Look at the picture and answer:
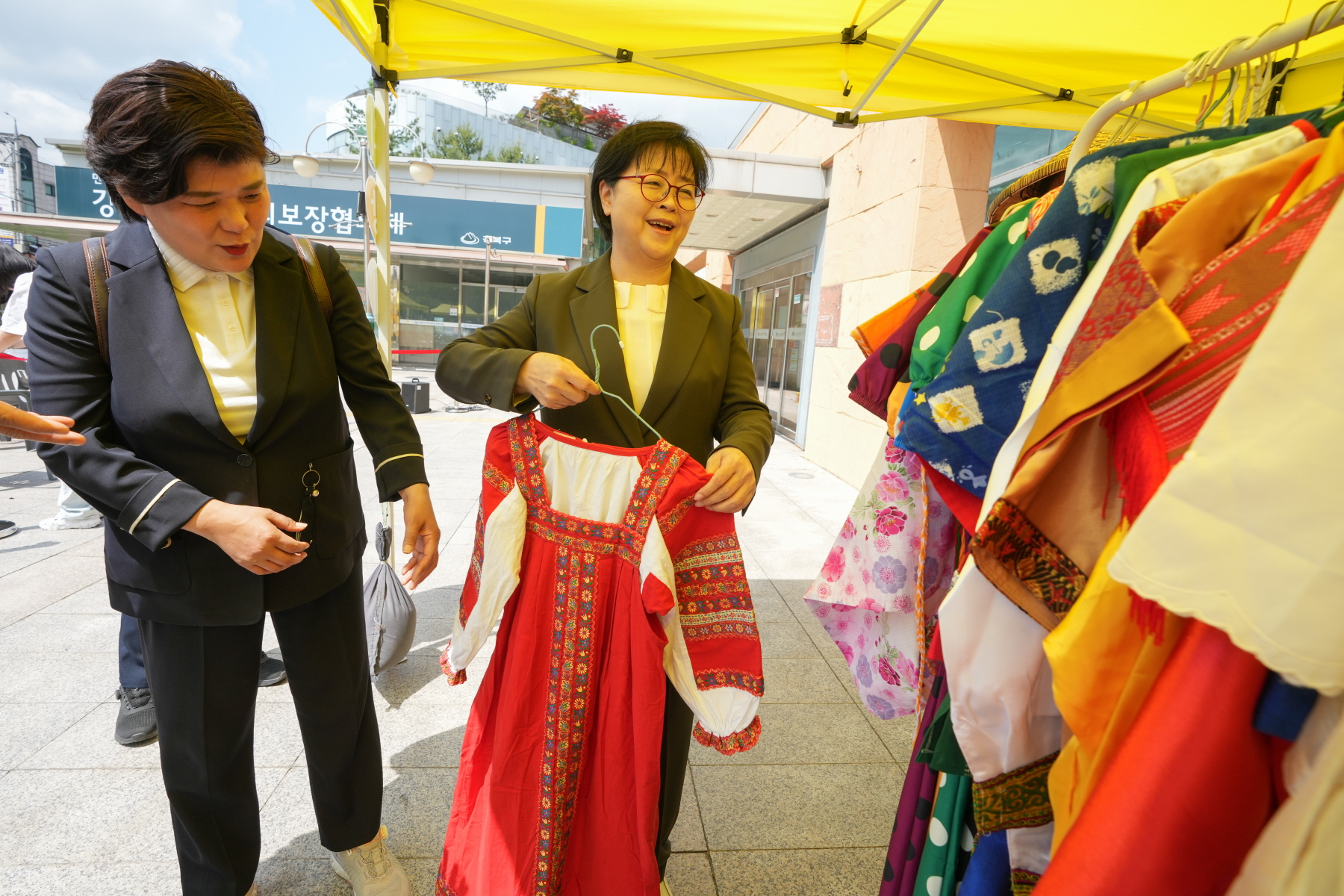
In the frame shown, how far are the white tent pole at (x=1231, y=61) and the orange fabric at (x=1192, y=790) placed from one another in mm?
693

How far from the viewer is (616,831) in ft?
4.65

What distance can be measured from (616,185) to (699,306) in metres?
0.33

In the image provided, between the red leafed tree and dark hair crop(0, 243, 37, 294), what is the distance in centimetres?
2133

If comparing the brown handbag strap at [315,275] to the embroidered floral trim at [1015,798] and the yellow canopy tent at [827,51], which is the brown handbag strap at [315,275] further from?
the embroidered floral trim at [1015,798]

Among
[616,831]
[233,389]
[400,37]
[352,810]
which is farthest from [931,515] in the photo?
[400,37]

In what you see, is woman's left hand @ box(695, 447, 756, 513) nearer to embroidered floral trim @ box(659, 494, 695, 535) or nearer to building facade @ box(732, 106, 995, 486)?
embroidered floral trim @ box(659, 494, 695, 535)

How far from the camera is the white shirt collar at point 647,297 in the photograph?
61.7 inches

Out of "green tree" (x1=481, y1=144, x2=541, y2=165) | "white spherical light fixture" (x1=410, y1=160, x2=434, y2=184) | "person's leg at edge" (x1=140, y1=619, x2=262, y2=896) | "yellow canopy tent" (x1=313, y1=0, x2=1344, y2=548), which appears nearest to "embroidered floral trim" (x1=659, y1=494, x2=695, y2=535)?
"person's leg at edge" (x1=140, y1=619, x2=262, y2=896)

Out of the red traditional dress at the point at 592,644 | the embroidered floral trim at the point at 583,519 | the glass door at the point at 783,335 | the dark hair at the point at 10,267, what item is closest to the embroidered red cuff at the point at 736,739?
the red traditional dress at the point at 592,644

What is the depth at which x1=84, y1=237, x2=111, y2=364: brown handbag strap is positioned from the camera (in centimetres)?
124

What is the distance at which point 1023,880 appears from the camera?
0.92 metres

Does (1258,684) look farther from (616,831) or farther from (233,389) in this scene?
(233,389)

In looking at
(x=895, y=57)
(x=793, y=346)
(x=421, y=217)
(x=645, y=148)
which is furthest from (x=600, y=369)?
(x=421, y=217)

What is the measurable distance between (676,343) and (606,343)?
A: 160mm
